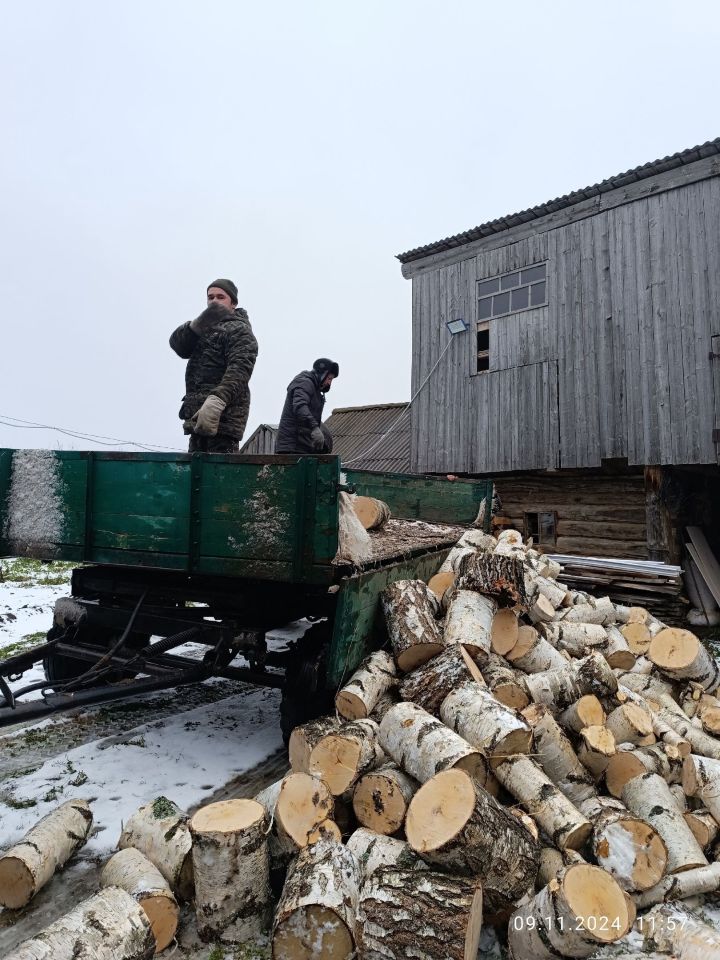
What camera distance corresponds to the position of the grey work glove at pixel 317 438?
5.72 meters

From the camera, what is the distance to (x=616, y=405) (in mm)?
8984

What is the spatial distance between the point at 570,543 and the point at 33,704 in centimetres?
886

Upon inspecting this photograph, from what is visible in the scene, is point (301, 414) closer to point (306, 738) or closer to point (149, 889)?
point (306, 738)

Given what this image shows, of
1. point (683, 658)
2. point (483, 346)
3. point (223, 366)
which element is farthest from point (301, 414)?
point (483, 346)

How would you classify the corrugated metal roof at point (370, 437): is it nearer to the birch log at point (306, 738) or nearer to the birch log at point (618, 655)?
the birch log at point (618, 655)

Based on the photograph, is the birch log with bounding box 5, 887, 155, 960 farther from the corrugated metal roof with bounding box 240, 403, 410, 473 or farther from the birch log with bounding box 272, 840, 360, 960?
the corrugated metal roof with bounding box 240, 403, 410, 473

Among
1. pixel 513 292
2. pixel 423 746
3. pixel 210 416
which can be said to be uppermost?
pixel 513 292

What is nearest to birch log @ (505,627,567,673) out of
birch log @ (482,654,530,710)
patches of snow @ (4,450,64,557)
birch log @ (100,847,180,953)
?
birch log @ (482,654,530,710)

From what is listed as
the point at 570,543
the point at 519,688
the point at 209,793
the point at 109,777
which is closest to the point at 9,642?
the point at 109,777

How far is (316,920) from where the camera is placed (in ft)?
6.61

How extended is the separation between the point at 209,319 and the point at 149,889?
3858 mm

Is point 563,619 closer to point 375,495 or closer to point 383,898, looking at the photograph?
point 375,495

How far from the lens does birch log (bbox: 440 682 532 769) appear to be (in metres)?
2.82

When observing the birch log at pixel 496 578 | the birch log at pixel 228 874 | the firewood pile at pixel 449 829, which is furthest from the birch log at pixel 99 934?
the birch log at pixel 496 578
